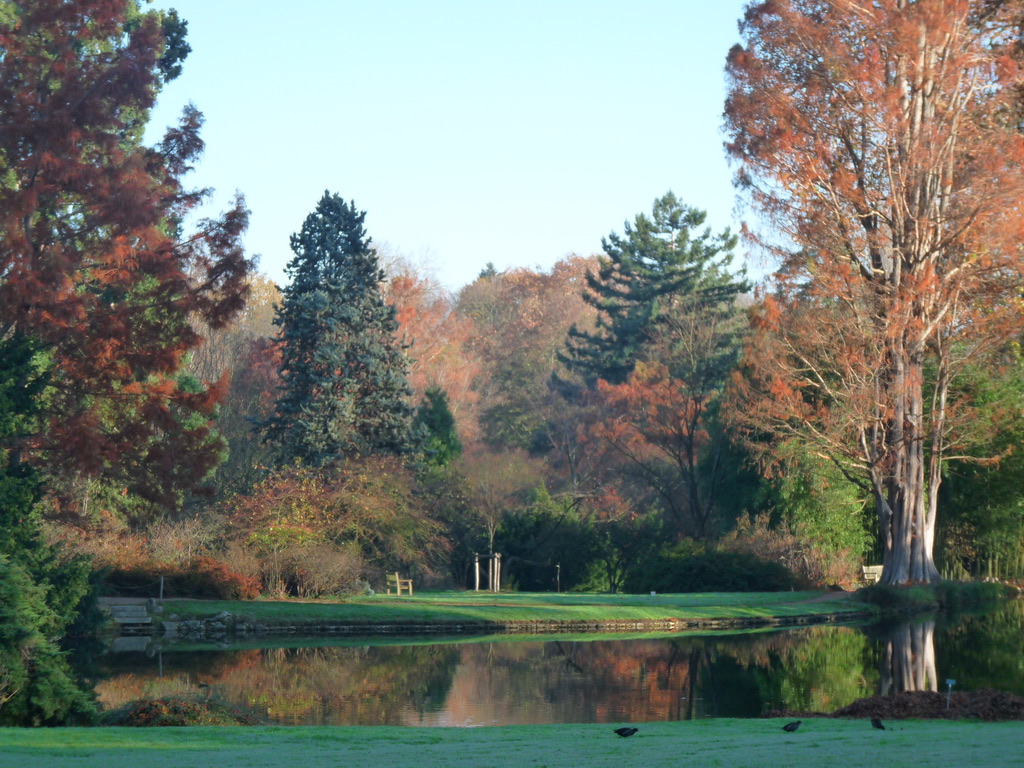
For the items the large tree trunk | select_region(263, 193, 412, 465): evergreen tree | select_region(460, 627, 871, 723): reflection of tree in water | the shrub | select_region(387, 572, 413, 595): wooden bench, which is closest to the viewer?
select_region(460, 627, 871, 723): reflection of tree in water

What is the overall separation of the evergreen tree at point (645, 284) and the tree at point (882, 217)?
891 inches

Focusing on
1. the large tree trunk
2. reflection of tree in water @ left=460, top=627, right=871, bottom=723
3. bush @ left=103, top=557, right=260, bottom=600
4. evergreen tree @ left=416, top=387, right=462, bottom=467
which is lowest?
reflection of tree in water @ left=460, top=627, right=871, bottom=723

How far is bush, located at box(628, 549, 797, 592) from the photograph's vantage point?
3312 cm

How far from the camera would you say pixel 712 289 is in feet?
190

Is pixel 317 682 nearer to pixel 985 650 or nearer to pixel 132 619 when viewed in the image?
pixel 132 619

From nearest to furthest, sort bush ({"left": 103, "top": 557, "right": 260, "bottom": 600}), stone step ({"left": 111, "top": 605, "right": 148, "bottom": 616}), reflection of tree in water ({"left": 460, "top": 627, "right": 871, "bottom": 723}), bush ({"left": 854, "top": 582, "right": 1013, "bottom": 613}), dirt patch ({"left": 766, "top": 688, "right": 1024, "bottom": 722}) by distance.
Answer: dirt patch ({"left": 766, "top": 688, "right": 1024, "bottom": 722}) → reflection of tree in water ({"left": 460, "top": 627, "right": 871, "bottom": 723}) → stone step ({"left": 111, "top": 605, "right": 148, "bottom": 616}) → bush ({"left": 103, "top": 557, "right": 260, "bottom": 600}) → bush ({"left": 854, "top": 582, "right": 1013, "bottom": 613})

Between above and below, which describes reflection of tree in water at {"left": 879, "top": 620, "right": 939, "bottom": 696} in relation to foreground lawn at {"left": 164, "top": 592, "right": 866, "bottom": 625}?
below

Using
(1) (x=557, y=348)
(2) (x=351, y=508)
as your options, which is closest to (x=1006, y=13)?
(2) (x=351, y=508)

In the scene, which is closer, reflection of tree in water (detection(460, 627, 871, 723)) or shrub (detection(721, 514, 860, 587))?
reflection of tree in water (detection(460, 627, 871, 723))

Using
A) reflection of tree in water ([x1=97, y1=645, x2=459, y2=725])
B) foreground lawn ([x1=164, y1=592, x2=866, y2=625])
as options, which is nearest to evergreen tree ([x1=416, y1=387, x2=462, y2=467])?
foreground lawn ([x1=164, y1=592, x2=866, y2=625])

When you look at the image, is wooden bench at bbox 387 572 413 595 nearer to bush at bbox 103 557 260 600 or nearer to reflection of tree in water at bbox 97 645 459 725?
bush at bbox 103 557 260 600

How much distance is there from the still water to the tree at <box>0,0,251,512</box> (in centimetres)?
628

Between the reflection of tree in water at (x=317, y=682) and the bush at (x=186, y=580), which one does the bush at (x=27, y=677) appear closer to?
the reflection of tree in water at (x=317, y=682)

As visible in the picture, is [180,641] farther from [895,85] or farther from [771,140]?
[895,85]
